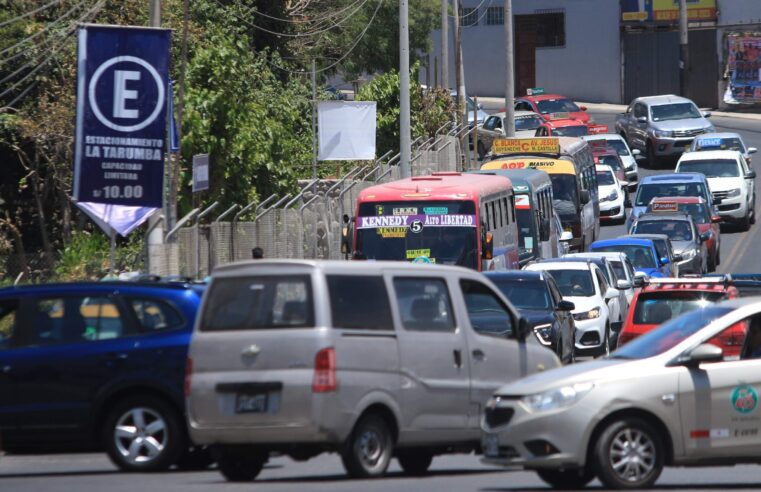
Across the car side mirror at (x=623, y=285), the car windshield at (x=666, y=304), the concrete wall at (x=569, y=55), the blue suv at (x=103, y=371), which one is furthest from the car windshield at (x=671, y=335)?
the concrete wall at (x=569, y=55)

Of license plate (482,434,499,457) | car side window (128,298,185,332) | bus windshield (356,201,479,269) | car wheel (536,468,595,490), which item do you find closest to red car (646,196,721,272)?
bus windshield (356,201,479,269)

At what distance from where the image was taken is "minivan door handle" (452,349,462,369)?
12047mm

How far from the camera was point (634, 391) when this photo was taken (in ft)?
35.0

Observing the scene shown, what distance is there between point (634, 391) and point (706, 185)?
28318 mm

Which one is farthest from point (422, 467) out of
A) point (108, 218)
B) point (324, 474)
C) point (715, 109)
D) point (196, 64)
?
point (715, 109)

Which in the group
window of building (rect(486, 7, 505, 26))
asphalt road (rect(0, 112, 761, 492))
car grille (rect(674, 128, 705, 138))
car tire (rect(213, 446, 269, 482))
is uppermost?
window of building (rect(486, 7, 505, 26))

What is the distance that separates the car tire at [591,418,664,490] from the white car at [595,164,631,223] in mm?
32236

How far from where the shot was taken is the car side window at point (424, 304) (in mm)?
11711

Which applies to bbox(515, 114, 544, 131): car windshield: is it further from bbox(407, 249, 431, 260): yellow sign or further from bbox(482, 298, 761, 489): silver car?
bbox(482, 298, 761, 489): silver car

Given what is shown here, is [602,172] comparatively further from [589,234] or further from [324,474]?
[324,474]

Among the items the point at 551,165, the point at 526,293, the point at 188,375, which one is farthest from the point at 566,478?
the point at 551,165

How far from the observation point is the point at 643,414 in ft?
35.4

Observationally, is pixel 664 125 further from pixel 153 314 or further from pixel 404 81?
pixel 153 314

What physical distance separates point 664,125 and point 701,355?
41064 millimetres
